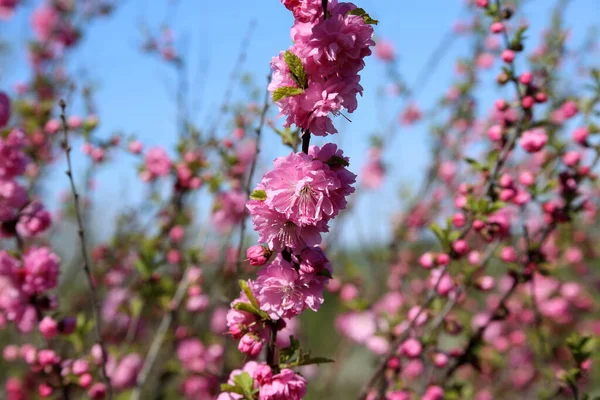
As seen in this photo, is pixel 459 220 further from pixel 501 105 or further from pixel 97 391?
pixel 97 391

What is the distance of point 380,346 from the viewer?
158 inches

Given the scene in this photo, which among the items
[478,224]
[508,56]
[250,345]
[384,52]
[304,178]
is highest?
[384,52]

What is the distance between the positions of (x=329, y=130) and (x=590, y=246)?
4451mm

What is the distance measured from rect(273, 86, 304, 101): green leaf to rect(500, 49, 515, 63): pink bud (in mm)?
1505

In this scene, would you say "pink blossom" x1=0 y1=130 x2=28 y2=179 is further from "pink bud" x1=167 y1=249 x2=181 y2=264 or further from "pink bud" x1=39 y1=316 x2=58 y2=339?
"pink bud" x1=167 y1=249 x2=181 y2=264

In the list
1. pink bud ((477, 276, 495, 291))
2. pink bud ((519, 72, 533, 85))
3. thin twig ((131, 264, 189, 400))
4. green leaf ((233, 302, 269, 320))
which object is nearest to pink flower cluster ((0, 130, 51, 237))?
thin twig ((131, 264, 189, 400))

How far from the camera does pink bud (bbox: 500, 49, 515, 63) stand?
7.63ft

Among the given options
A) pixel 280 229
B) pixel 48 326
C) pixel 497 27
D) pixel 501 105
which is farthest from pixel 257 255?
pixel 497 27

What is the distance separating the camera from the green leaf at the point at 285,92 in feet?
3.99

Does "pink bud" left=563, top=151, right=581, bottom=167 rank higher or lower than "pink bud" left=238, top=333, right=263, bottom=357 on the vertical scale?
higher

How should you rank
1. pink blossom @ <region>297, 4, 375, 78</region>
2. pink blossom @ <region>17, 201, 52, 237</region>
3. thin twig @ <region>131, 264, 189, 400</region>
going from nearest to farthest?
pink blossom @ <region>297, 4, 375, 78</region> → pink blossom @ <region>17, 201, 52, 237</region> → thin twig @ <region>131, 264, 189, 400</region>

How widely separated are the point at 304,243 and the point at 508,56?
1.61 meters

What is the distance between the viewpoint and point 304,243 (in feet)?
4.17

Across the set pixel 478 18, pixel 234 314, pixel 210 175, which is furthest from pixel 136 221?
pixel 478 18
